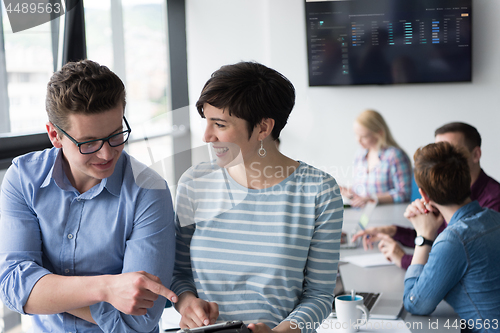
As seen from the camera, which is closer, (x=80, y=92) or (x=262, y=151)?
(x=80, y=92)

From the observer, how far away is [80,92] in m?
1.00

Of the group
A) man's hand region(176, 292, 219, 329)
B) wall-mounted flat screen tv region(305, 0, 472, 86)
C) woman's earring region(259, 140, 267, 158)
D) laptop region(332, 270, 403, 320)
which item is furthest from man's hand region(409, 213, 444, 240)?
wall-mounted flat screen tv region(305, 0, 472, 86)

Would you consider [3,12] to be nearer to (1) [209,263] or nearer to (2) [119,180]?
(2) [119,180]

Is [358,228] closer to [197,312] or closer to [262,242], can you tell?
[262,242]

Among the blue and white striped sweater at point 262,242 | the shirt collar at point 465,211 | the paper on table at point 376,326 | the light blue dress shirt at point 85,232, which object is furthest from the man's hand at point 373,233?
the light blue dress shirt at point 85,232

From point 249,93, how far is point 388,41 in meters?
2.98

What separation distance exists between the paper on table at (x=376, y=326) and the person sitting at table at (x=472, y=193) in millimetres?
529

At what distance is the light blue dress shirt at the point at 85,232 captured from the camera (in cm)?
104

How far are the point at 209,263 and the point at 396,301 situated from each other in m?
0.85

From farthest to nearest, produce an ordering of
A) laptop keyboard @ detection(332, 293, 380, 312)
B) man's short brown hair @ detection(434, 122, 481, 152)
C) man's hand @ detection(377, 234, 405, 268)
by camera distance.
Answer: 1. man's short brown hair @ detection(434, 122, 481, 152)
2. man's hand @ detection(377, 234, 405, 268)
3. laptop keyboard @ detection(332, 293, 380, 312)

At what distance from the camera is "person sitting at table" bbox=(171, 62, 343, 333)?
108 cm

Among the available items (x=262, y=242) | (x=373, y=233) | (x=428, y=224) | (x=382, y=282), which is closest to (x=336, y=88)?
(x=373, y=233)

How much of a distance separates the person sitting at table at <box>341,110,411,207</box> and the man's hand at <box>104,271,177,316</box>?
83.7 inches
